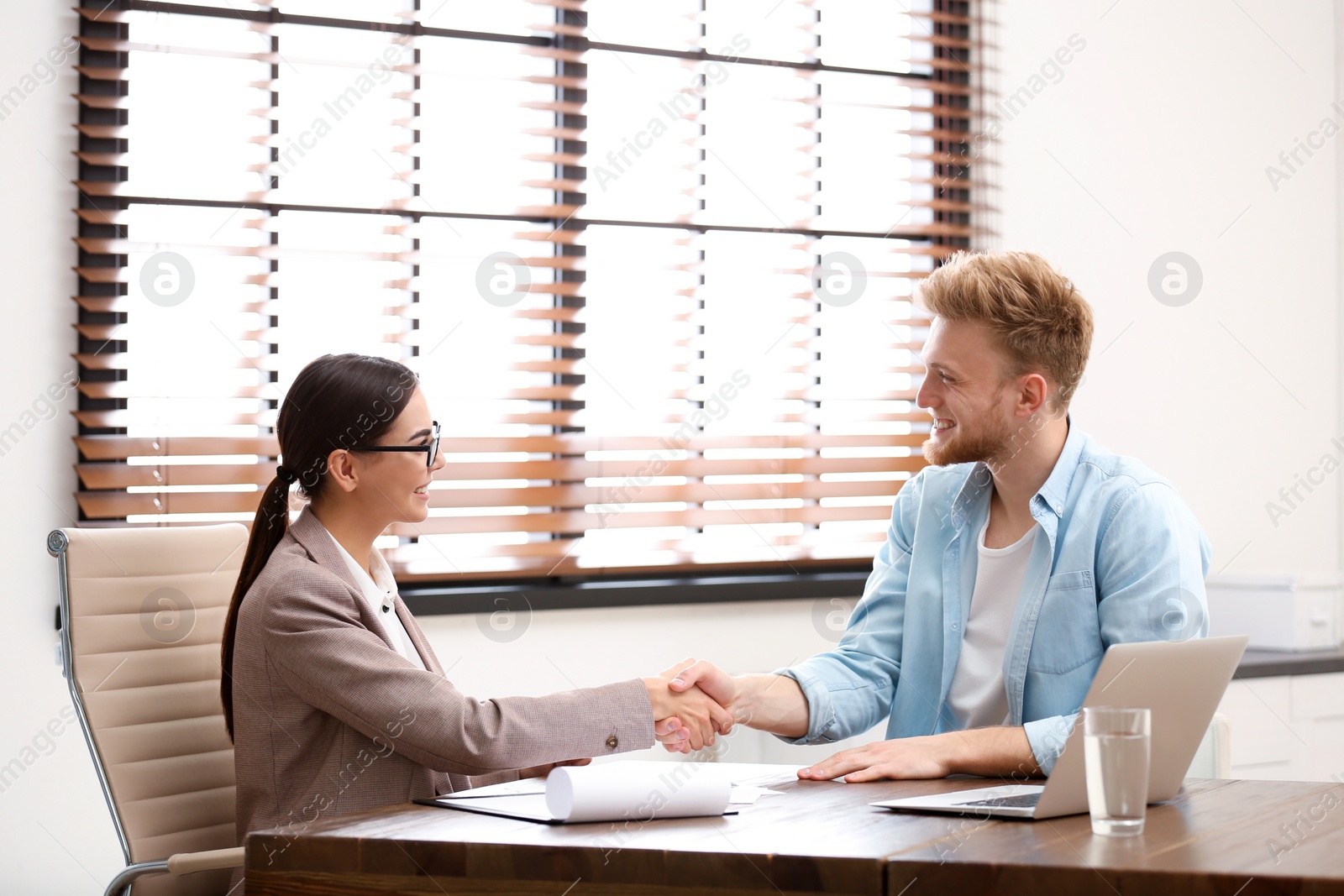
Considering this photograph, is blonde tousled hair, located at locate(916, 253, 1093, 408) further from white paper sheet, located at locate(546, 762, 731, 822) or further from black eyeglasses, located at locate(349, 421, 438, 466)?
white paper sheet, located at locate(546, 762, 731, 822)

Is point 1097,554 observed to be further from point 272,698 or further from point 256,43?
point 256,43

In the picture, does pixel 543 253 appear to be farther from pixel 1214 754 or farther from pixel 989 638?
pixel 1214 754

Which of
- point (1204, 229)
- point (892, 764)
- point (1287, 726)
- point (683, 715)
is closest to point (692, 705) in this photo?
point (683, 715)

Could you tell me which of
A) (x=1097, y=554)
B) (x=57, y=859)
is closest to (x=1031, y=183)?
(x=1097, y=554)

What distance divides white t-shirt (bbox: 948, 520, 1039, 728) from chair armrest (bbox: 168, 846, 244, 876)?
1035mm

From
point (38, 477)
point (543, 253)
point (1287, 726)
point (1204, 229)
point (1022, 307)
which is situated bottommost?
point (1287, 726)

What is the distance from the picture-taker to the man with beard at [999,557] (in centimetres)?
168

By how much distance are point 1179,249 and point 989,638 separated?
219 centimetres

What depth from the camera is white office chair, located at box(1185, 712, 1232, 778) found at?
6.10 ft

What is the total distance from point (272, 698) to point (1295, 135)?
11.5 feet

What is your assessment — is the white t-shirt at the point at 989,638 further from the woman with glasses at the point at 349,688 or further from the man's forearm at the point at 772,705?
the woman with glasses at the point at 349,688

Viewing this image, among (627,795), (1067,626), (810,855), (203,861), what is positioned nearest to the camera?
(810,855)

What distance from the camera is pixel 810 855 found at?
3.45 feet

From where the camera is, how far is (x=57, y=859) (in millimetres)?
2434
